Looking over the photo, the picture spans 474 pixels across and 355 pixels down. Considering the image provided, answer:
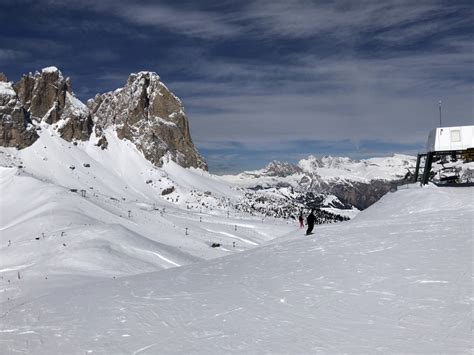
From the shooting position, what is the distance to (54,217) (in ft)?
240

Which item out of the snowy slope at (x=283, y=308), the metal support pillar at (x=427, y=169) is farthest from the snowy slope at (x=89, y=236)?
the metal support pillar at (x=427, y=169)

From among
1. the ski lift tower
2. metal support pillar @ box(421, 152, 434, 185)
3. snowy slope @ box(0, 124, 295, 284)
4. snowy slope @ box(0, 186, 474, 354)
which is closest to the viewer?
snowy slope @ box(0, 186, 474, 354)

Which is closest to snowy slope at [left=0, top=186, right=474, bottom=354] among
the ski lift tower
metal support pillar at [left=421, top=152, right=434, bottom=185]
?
metal support pillar at [left=421, top=152, right=434, bottom=185]

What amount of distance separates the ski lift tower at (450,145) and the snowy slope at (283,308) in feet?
68.1

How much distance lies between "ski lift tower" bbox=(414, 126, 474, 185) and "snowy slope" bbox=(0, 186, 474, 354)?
2076cm

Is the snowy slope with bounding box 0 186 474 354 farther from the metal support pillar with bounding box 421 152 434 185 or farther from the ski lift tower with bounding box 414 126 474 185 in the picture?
the ski lift tower with bounding box 414 126 474 185

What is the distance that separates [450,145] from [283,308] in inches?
1329

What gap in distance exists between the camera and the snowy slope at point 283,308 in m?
10.6

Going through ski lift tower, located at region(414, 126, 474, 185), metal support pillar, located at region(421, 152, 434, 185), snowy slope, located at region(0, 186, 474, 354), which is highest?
ski lift tower, located at region(414, 126, 474, 185)

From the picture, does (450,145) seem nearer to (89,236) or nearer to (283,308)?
(283,308)

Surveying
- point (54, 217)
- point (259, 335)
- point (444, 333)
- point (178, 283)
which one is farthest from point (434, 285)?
point (54, 217)

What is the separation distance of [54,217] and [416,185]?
55.9 metres

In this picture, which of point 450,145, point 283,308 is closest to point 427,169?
point 450,145

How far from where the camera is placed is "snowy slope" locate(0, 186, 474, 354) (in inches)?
419
